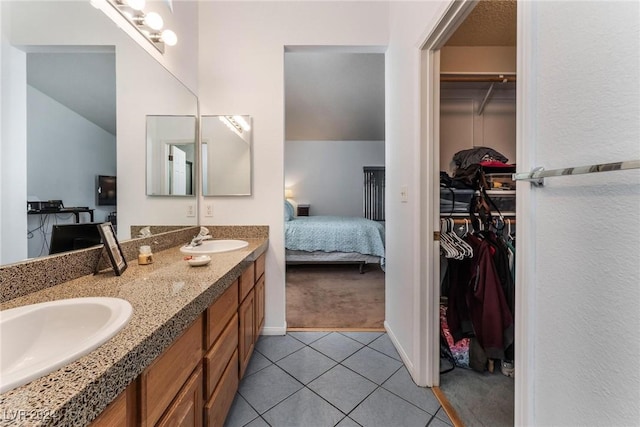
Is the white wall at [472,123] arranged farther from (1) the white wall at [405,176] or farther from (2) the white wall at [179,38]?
(2) the white wall at [179,38]

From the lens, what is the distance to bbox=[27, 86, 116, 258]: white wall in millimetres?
812

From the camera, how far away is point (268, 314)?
2.11 metres

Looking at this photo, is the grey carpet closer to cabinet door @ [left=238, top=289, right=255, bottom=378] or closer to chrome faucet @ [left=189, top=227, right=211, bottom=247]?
cabinet door @ [left=238, top=289, right=255, bottom=378]

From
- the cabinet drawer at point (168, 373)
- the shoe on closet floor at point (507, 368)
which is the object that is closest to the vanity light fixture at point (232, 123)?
the cabinet drawer at point (168, 373)

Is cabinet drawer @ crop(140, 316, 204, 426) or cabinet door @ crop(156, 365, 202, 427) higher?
cabinet drawer @ crop(140, 316, 204, 426)

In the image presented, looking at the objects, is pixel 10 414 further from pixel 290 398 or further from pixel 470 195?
pixel 470 195

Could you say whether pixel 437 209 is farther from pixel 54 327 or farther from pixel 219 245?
pixel 54 327

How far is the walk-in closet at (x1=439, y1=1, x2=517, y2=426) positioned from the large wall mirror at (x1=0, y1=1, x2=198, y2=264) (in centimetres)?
188

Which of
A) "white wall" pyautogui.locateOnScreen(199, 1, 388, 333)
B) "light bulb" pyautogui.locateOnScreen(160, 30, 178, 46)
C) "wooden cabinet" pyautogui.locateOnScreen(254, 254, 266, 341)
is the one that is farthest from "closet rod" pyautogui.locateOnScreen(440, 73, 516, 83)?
"wooden cabinet" pyautogui.locateOnScreen(254, 254, 266, 341)

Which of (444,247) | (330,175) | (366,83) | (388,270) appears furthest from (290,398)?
(330,175)

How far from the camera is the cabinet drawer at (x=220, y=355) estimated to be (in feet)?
3.16

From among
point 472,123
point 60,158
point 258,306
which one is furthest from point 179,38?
point 472,123

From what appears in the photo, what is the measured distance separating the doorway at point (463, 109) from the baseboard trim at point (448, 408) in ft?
0.03

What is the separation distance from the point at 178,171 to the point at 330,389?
1.76 m
